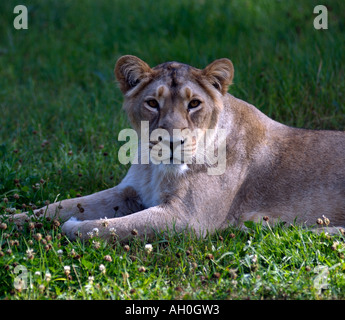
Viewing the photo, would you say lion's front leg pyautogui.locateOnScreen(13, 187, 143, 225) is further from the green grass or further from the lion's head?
the lion's head

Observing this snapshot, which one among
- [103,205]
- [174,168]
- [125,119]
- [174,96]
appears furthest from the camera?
[125,119]

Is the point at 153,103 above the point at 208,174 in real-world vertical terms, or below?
above

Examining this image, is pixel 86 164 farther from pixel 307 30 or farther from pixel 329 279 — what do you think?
pixel 307 30

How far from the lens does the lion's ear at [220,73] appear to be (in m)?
4.48

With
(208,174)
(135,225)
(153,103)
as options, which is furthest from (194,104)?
(135,225)

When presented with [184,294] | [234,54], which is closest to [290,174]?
[184,294]

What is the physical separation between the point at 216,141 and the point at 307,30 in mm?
4051

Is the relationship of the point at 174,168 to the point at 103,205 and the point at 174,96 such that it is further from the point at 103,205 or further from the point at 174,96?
the point at 103,205

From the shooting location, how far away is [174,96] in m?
4.28

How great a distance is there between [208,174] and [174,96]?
2.07 feet

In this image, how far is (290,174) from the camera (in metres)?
4.66

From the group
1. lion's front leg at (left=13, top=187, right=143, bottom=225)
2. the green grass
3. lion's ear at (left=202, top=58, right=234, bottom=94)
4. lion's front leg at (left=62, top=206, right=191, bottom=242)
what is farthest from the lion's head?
the green grass

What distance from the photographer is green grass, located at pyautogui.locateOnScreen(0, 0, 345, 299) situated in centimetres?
365
